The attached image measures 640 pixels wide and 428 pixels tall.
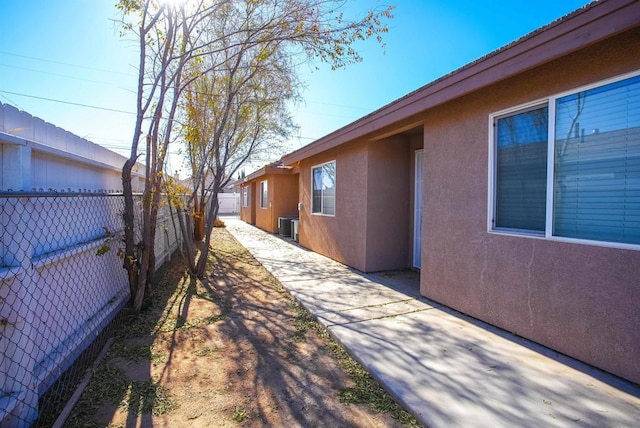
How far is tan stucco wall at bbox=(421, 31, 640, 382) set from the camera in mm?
2672

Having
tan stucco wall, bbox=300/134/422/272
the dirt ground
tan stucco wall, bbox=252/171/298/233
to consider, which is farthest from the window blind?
tan stucco wall, bbox=252/171/298/233

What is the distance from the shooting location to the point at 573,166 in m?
3.04

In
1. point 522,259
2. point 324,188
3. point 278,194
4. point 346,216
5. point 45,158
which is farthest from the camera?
point 278,194

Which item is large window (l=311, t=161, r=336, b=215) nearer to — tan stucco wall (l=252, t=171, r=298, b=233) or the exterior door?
the exterior door

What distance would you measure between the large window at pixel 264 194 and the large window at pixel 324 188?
19.2 feet

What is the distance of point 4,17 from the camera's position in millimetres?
4520

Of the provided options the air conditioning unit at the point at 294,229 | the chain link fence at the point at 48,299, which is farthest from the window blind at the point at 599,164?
the air conditioning unit at the point at 294,229

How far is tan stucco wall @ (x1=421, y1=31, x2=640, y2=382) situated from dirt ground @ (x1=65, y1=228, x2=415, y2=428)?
1.87m

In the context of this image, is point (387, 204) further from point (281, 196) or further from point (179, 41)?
point (281, 196)

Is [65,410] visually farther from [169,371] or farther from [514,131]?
[514,131]

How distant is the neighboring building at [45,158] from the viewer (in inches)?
85.7

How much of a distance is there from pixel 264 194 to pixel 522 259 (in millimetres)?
13181

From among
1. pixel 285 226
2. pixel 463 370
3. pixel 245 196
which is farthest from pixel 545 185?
pixel 245 196

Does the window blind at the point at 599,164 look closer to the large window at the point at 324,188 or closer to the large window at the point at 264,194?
the large window at the point at 324,188
